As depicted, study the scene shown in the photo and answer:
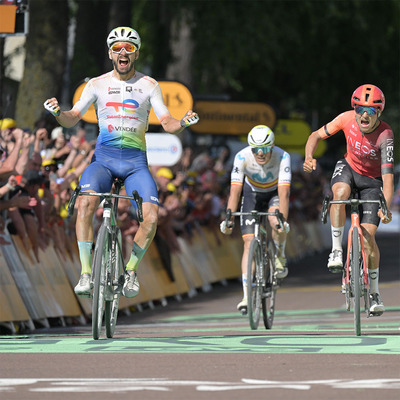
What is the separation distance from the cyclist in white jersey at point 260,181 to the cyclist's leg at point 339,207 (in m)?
1.52

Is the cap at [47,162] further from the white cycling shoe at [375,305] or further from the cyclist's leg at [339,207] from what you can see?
the white cycling shoe at [375,305]

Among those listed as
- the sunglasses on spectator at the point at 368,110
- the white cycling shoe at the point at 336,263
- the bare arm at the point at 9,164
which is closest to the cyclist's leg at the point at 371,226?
the white cycling shoe at the point at 336,263

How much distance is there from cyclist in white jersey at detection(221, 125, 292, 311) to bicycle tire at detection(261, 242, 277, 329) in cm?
12

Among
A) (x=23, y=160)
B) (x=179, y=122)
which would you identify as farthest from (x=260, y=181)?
(x=179, y=122)

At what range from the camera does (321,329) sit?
14867mm

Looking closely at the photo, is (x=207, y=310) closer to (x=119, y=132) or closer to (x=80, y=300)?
(x=80, y=300)

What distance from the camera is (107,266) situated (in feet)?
39.8

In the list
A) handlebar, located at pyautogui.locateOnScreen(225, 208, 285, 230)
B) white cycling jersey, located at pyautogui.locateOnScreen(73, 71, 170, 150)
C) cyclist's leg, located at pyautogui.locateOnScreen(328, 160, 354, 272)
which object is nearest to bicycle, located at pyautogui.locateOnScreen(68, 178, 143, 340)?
white cycling jersey, located at pyautogui.locateOnScreen(73, 71, 170, 150)

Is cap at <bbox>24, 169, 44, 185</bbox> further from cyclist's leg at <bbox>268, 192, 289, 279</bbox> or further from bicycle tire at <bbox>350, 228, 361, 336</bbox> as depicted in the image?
bicycle tire at <bbox>350, 228, 361, 336</bbox>

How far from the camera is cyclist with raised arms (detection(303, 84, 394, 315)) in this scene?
42.9ft

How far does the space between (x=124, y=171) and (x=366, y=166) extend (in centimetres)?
231

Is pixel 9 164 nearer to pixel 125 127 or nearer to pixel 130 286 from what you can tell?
pixel 125 127
